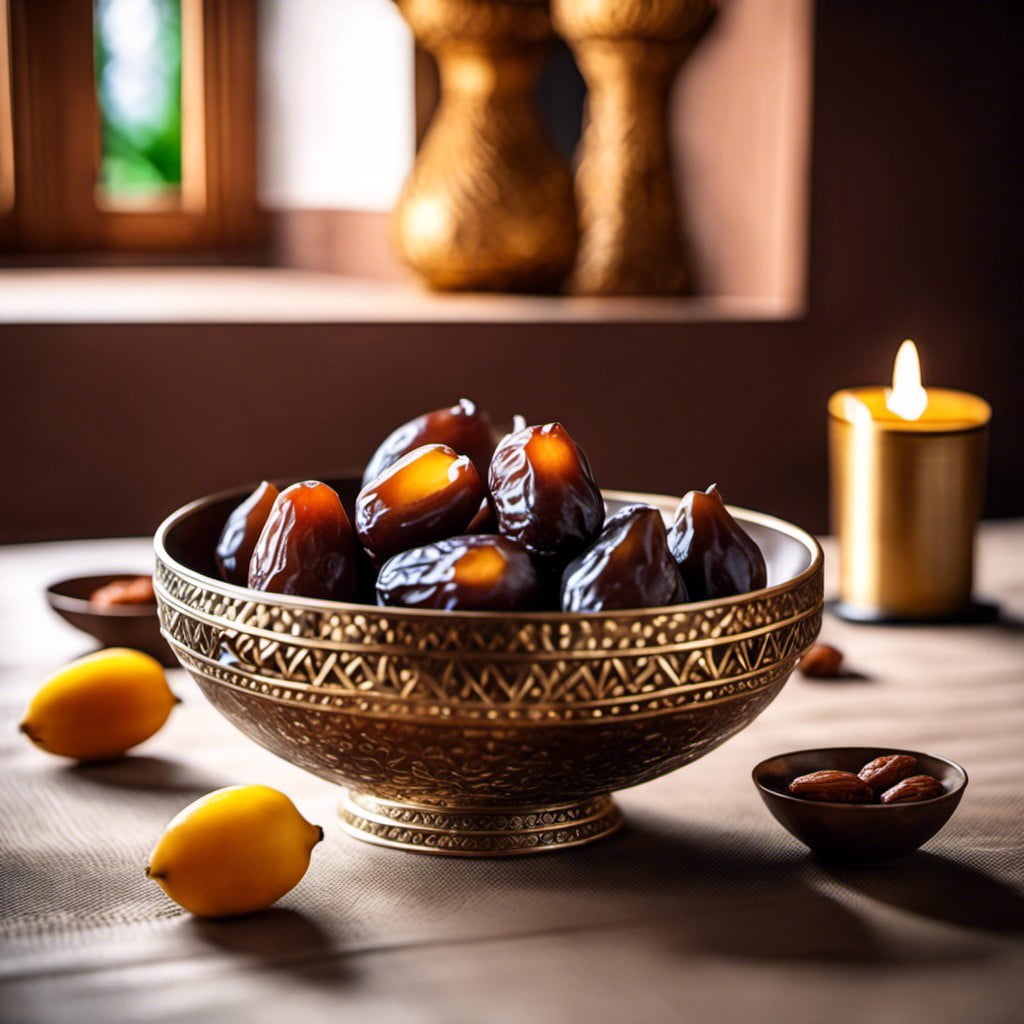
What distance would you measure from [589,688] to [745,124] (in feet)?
4.49

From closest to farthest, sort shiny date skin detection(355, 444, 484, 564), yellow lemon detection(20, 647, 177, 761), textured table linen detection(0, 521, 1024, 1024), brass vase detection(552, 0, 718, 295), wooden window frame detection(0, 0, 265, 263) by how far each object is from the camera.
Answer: textured table linen detection(0, 521, 1024, 1024) → shiny date skin detection(355, 444, 484, 564) → yellow lemon detection(20, 647, 177, 761) → brass vase detection(552, 0, 718, 295) → wooden window frame detection(0, 0, 265, 263)

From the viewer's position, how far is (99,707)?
2.30ft

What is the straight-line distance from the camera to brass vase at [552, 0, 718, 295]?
177cm

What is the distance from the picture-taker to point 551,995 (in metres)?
0.46

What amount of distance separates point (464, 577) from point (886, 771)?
0.65ft

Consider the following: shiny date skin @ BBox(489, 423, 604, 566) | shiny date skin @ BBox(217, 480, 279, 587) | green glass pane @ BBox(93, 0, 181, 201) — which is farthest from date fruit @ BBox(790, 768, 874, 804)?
green glass pane @ BBox(93, 0, 181, 201)

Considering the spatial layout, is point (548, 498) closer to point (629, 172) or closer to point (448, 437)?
point (448, 437)

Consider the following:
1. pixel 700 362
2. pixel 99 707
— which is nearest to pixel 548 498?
pixel 99 707

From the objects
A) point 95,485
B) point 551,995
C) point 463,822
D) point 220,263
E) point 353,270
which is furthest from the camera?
point 220,263

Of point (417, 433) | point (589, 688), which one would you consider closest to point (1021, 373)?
point (417, 433)

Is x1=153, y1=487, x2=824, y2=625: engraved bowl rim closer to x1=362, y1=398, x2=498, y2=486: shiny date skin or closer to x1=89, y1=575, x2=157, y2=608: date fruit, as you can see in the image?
x1=362, y1=398, x2=498, y2=486: shiny date skin

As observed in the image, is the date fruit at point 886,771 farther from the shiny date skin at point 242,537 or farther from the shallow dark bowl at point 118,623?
the shallow dark bowl at point 118,623

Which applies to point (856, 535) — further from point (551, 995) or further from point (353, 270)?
point (353, 270)

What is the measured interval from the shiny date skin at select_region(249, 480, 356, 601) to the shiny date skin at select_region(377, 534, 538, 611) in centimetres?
3
